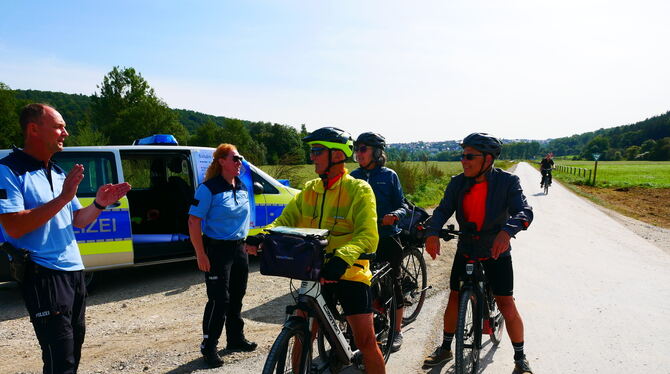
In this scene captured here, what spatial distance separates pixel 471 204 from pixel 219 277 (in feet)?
7.43

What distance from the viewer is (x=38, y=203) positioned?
7.51 ft

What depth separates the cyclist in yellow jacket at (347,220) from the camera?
8.66 feet

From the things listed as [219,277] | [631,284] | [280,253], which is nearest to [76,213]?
[219,277]

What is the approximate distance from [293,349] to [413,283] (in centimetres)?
253

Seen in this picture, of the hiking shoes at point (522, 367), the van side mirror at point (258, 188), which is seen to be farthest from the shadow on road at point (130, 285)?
the hiking shoes at point (522, 367)

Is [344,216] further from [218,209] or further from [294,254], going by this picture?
[218,209]

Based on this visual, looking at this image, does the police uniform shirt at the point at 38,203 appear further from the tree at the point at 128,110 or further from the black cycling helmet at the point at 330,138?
the tree at the point at 128,110

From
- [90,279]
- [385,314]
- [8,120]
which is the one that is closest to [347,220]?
[385,314]

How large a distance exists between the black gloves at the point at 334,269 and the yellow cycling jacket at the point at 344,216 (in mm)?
62

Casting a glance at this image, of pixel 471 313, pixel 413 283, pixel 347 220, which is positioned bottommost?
pixel 413 283

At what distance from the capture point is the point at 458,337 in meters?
3.07

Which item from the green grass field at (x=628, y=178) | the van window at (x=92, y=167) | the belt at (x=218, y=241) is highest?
the van window at (x=92, y=167)

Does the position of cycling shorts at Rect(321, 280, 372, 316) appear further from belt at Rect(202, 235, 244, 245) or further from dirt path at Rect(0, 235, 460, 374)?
dirt path at Rect(0, 235, 460, 374)

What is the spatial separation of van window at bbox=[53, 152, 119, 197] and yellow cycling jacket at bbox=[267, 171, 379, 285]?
12.9ft
